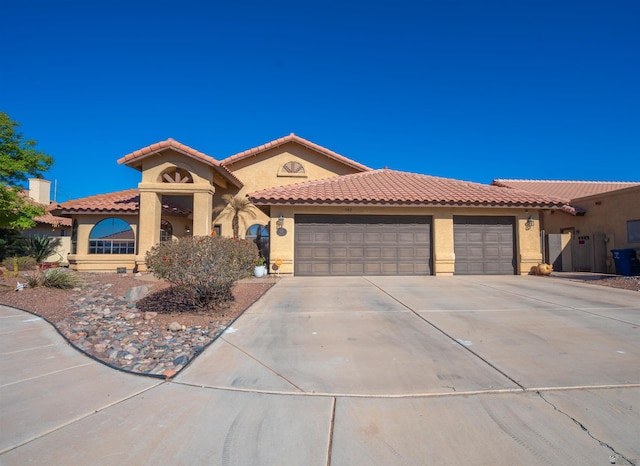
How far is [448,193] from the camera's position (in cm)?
1489

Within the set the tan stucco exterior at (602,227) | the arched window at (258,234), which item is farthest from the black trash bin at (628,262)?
the arched window at (258,234)

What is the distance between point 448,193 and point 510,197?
97.3 inches

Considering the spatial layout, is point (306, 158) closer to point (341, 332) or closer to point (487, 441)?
point (341, 332)

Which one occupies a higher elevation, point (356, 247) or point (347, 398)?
point (356, 247)

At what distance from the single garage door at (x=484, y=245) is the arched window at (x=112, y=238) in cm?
1455

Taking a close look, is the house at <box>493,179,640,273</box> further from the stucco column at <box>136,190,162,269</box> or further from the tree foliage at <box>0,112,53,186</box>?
the tree foliage at <box>0,112,53,186</box>

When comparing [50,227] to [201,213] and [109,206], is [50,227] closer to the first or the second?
[109,206]

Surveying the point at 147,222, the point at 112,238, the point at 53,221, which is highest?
the point at 53,221

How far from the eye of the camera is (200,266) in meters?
6.79

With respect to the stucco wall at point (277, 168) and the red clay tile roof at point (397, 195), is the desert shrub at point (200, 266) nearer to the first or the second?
the red clay tile roof at point (397, 195)

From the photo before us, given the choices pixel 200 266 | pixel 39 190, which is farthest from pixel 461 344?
pixel 39 190

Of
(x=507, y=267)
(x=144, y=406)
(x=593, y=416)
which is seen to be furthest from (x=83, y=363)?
(x=507, y=267)

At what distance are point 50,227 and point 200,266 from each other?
2191 cm

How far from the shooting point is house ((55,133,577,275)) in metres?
13.9
